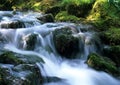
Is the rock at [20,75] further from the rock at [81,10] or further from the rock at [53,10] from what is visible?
the rock at [53,10]

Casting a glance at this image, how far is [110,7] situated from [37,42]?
4.58 metres

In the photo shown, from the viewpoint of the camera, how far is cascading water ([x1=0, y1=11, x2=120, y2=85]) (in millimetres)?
8906

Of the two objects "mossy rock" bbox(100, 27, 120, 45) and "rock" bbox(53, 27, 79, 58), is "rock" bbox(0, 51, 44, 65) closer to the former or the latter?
"rock" bbox(53, 27, 79, 58)

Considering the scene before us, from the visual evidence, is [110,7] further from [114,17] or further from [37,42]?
[37,42]

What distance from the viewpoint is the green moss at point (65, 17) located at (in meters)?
13.7

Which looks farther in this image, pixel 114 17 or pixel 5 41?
pixel 114 17

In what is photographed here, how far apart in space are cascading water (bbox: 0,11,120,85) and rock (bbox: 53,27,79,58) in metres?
0.18

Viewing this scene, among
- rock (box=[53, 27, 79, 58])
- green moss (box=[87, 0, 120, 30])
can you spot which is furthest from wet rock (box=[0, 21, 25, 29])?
green moss (box=[87, 0, 120, 30])

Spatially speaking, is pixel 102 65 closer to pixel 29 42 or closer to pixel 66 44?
pixel 66 44

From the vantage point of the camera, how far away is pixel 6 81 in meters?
6.38

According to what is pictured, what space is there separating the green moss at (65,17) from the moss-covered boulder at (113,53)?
3.41 meters

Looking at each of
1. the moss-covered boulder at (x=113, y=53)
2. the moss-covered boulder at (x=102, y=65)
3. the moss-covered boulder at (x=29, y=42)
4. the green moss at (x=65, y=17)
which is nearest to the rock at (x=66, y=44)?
the moss-covered boulder at (x=29, y=42)

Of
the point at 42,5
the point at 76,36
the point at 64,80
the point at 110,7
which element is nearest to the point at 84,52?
the point at 76,36

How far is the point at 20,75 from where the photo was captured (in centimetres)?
691
